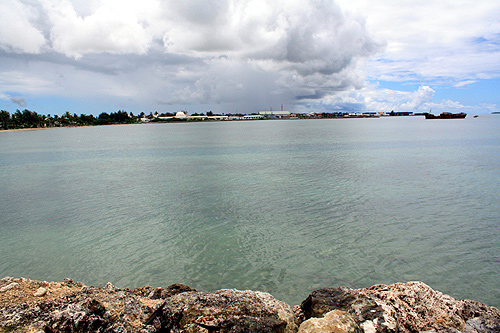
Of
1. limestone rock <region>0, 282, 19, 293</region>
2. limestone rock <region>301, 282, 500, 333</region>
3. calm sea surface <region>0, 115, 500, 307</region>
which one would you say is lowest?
calm sea surface <region>0, 115, 500, 307</region>

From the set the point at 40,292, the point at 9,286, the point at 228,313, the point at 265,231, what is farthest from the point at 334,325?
the point at 265,231

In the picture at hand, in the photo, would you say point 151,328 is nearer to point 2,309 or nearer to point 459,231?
point 2,309

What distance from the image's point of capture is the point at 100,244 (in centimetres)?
1221

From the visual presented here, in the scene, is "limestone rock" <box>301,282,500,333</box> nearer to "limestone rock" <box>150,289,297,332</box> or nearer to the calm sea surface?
"limestone rock" <box>150,289,297,332</box>

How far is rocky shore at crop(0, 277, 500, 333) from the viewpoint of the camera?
535 centimetres

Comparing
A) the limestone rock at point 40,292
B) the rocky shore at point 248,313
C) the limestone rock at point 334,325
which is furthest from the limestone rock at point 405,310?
the limestone rock at point 40,292

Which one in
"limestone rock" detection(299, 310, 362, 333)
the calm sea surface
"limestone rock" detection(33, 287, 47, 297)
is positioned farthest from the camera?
the calm sea surface

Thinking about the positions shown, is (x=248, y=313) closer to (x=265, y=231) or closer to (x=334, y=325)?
(x=334, y=325)

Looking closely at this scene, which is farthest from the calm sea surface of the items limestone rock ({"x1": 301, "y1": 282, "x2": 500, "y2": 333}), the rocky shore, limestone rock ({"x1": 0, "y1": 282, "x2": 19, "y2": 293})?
limestone rock ({"x1": 0, "y1": 282, "x2": 19, "y2": 293})

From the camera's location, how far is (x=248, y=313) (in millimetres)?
5832

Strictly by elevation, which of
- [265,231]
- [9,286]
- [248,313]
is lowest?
[265,231]

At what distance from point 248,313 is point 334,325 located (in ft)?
5.34

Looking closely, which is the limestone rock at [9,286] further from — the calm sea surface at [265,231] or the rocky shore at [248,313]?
the calm sea surface at [265,231]

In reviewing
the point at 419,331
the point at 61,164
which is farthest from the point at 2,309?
the point at 61,164
